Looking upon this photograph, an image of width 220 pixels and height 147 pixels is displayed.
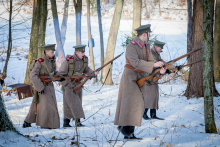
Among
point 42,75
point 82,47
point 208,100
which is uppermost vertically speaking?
point 82,47

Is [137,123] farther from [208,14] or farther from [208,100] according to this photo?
[208,14]

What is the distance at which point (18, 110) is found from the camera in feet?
27.0

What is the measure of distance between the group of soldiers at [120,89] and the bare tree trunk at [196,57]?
2124 millimetres

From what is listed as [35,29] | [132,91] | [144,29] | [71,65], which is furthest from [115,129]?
[35,29]

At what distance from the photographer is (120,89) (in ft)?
15.6

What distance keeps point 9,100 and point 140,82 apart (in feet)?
23.4

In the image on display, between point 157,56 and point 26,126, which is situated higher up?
point 157,56

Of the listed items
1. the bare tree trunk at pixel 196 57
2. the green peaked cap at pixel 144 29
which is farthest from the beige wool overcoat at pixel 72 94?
the bare tree trunk at pixel 196 57

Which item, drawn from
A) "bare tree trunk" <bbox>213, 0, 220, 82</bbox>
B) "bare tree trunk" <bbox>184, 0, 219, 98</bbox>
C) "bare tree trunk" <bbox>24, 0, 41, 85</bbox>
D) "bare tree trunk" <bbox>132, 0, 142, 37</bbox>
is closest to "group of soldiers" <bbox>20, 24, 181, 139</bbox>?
"bare tree trunk" <bbox>184, 0, 219, 98</bbox>

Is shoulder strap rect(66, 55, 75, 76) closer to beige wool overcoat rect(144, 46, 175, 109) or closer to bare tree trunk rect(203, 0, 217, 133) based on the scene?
beige wool overcoat rect(144, 46, 175, 109)

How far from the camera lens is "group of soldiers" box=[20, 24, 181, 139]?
4.55 metres

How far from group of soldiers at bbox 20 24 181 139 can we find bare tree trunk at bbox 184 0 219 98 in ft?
6.97

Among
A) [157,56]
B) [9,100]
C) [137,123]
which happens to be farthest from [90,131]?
[9,100]

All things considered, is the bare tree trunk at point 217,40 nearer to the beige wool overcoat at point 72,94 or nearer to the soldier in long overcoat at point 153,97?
the soldier in long overcoat at point 153,97
